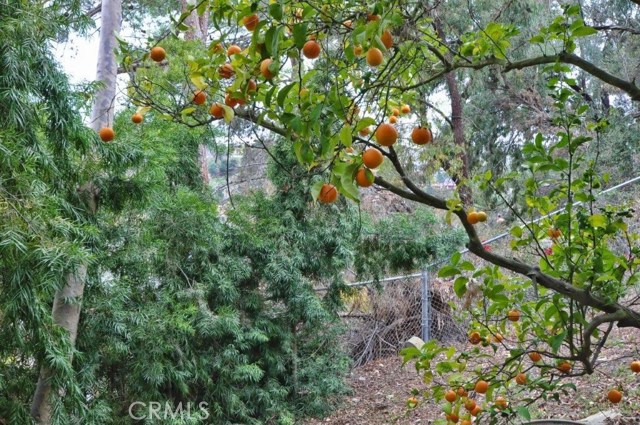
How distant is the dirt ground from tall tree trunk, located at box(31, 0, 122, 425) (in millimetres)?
1510

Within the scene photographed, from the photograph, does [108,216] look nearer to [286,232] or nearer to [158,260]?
Result: [158,260]

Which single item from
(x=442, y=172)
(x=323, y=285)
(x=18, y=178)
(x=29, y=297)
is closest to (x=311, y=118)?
(x=18, y=178)

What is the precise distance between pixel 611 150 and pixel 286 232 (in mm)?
5186

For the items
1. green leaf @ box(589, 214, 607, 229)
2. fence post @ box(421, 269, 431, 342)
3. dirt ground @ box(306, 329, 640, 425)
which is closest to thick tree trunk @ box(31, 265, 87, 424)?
dirt ground @ box(306, 329, 640, 425)

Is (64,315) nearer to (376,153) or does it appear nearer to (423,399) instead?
(423,399)

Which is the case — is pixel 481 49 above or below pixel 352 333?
above

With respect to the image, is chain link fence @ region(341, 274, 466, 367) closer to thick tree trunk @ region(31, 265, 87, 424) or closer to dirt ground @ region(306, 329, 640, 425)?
dirt ground @ region(306, 329, 640, 425)

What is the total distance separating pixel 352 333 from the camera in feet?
19.0

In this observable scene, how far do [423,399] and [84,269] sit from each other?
1608mm

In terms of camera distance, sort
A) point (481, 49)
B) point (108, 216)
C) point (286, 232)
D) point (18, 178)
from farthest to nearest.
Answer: point (286, 232) < point (108, 216) < point (18, 178) < point (481, 49)

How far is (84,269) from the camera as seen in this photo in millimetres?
2502

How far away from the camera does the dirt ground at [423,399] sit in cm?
345

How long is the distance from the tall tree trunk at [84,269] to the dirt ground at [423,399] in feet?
4.96

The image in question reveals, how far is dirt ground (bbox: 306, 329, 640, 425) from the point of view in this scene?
3.45 meters
